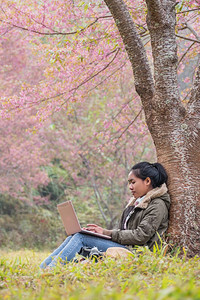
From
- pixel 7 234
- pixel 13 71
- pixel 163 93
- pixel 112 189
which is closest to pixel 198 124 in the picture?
pixel 163 93

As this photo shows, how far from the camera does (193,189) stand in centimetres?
322

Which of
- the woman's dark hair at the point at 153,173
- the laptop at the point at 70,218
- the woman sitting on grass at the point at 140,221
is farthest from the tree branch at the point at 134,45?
the laptop at the point at 70,218

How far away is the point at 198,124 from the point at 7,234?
8.03 meters

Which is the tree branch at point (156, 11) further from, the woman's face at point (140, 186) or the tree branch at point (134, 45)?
the woman's face at point (140, 186)

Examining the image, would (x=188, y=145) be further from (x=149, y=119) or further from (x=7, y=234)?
(x=7, y=234)

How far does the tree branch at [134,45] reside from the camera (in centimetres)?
352

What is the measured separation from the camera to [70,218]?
3.06 meters

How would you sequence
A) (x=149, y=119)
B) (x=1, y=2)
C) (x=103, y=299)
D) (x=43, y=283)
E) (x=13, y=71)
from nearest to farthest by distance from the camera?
1. (x=103, y=299)
2. (x=43, y=283)
3. (x=149, y=119)
4. (x=1, y=2)
5. (x=13, y=71)

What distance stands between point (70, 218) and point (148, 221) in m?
0.66

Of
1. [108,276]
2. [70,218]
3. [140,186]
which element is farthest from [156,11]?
[108,276]

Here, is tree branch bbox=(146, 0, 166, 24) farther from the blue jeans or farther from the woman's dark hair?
the blue jeans

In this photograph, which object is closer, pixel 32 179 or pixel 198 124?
pixel 198 124

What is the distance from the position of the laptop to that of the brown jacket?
19cm

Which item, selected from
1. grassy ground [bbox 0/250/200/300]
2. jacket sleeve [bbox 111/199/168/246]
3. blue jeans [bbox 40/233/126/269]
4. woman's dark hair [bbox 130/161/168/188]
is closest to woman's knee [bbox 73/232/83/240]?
blue jeans [bbox 40/233/126/269]
